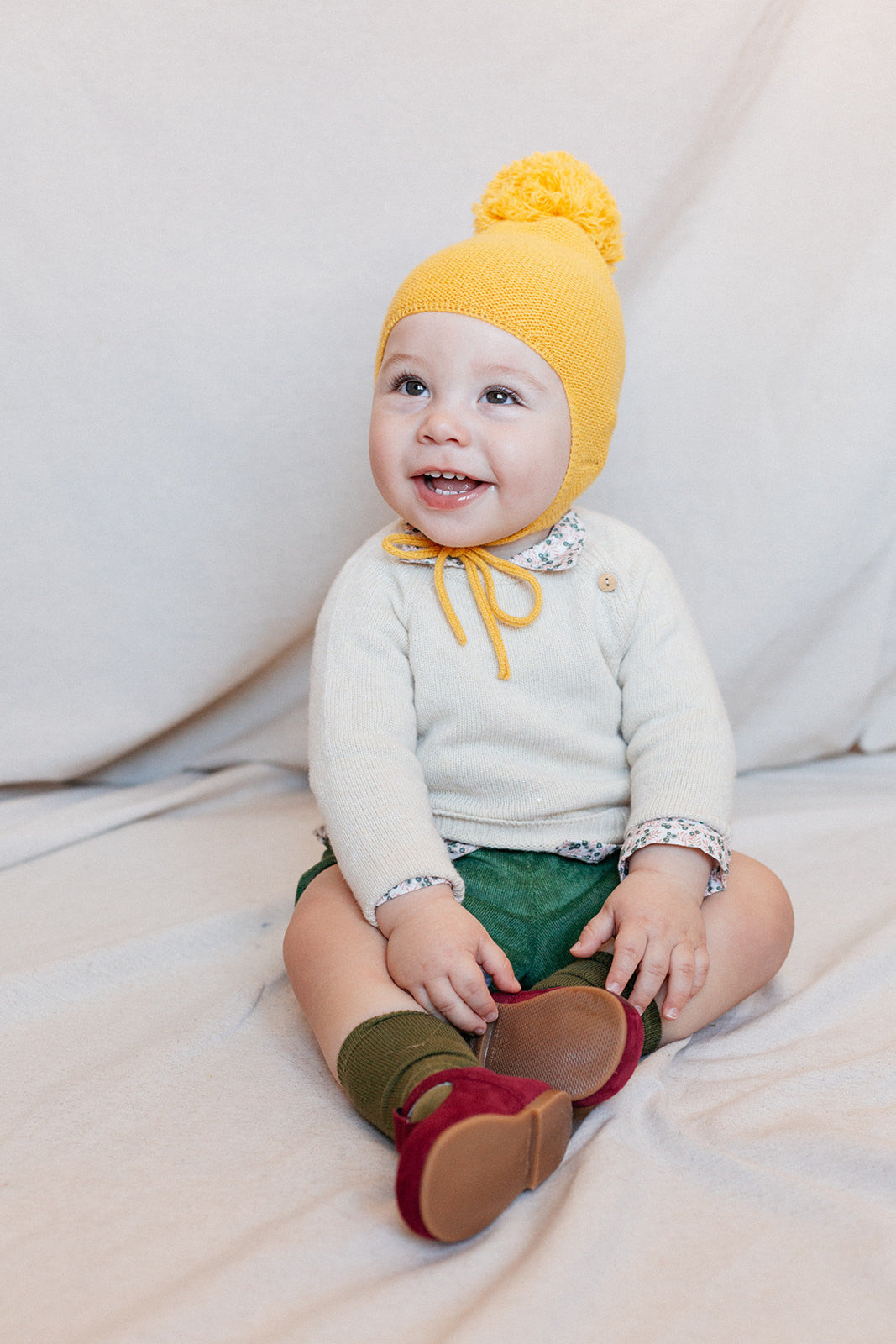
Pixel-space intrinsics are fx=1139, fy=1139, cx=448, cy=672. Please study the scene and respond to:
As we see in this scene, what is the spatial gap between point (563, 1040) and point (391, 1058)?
4.7 inches


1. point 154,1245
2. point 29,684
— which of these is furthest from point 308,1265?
point 29,684

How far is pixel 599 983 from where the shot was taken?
878 millimetres

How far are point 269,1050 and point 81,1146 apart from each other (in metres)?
0.18

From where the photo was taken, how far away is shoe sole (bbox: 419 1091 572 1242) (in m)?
0.63

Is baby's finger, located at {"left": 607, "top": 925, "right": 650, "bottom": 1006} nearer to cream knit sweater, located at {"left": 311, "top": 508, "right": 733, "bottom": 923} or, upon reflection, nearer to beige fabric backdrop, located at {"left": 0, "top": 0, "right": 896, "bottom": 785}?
cream knit sweater, located at {"left": 311, "top": 508, "right": 733, "bottom": 923}

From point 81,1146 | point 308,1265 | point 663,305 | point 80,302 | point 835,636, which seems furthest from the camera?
point 835,636

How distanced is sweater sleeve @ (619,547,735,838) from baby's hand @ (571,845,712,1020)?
1.7 inches

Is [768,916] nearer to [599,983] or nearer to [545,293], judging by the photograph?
[599,983]

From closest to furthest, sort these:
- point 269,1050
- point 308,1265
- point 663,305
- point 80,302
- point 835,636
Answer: point 308,1265 < point 269,1050 < point 80,302 < point 663,305 < point 835,636

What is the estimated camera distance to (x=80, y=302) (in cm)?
132

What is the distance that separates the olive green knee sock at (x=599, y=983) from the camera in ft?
2.84

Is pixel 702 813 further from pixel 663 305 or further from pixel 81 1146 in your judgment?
pixel 663 305

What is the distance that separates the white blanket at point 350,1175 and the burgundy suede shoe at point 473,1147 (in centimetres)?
3

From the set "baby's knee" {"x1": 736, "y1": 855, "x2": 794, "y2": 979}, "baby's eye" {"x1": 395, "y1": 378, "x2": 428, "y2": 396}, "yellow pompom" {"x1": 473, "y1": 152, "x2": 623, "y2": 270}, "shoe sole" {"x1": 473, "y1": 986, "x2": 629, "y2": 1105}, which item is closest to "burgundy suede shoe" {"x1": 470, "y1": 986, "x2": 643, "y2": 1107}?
"shoe sole" {"x1": 473, "y1": 986, "x2": 629, "y2": 1105}
